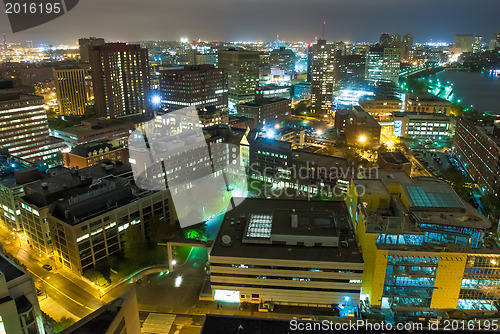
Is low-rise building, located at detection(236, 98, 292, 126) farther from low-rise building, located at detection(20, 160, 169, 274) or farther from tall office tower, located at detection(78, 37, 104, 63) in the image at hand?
tall office tower, located at detection(78, 37, 104, 63)

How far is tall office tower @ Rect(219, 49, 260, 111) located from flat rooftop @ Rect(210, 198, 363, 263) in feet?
108

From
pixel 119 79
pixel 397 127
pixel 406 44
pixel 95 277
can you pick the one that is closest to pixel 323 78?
pixel 397 127

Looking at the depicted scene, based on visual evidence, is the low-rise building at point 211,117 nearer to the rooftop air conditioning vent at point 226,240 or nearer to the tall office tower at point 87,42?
the rooftop air conditioning vent at point 226,240

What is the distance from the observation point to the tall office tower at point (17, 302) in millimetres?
8742

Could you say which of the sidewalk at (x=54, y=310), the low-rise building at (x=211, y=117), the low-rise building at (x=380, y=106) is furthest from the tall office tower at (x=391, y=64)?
the sidewalk at (x=54, y=310)

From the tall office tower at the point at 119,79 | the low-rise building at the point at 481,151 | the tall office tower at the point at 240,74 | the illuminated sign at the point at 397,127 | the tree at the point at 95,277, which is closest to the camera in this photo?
the tree at the point at 95,277

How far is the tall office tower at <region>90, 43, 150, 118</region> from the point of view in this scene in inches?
1556

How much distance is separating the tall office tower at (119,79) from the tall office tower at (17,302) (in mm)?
33650

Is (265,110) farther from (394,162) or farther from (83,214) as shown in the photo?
(83,214)

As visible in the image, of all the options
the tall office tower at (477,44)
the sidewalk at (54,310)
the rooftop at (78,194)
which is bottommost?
the sidewalk at (54,310)

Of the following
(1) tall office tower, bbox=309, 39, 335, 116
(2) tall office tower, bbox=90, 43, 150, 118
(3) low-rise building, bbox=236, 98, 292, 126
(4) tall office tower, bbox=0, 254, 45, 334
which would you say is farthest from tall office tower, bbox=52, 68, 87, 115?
(4) tall office tower, bbox=0, 254, 45, 334

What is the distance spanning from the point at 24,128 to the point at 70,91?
679 inches

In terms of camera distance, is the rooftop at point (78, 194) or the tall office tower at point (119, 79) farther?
the tall office tower at point (119, 79)

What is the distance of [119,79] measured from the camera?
41406 mm
